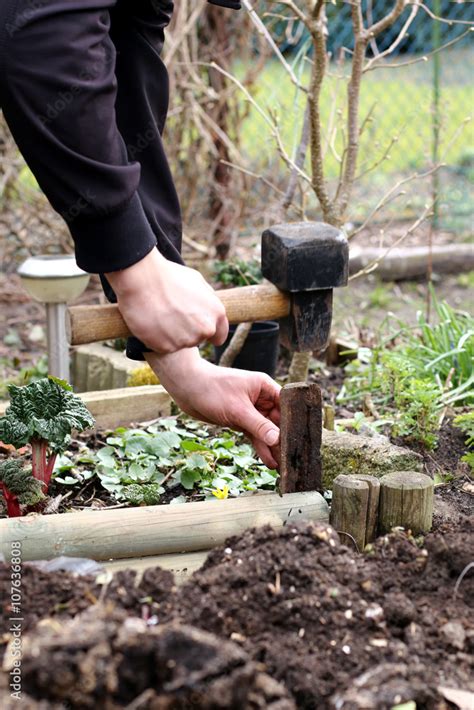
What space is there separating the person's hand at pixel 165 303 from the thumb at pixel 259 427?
47cm

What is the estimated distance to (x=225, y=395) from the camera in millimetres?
2357

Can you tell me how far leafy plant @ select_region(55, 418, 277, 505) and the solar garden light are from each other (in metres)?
0.50

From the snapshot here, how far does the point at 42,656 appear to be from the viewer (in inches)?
54.3

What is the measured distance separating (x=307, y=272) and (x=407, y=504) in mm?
679

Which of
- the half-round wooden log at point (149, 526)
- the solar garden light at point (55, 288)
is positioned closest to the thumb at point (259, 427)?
the half-round wooden log at point (149, 526)

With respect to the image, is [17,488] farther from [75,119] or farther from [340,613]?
[75,119]

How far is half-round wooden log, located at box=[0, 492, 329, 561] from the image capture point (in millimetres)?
2232

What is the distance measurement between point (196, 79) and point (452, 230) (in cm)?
306

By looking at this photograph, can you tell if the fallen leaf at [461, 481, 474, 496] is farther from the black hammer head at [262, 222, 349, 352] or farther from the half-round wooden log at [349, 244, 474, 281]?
the half-round wooden log at [349, 244, 474, 281]

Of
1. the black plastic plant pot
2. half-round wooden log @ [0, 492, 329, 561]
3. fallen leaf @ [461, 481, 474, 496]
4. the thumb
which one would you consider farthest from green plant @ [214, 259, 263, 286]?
half-round wooden log @ [0, 492, 329, 561]

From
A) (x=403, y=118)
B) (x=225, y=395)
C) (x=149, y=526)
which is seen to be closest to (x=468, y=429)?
(x=225, y=395)

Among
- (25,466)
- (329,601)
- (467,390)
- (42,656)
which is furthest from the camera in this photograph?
(467,390)

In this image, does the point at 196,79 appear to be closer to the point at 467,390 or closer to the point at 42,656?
the point at 467,390

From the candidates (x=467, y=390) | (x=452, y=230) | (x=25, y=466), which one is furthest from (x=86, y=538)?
(x=452, y=230)
